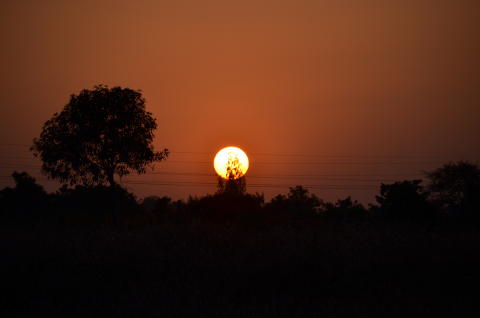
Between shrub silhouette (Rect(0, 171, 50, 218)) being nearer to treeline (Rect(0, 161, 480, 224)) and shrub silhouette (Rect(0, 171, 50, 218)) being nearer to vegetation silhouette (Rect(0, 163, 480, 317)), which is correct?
treeline (Rect(0, 161, 480, 224))

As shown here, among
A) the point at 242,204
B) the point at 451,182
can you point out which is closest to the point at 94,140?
the point at 242,204

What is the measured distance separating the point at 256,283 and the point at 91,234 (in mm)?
6176

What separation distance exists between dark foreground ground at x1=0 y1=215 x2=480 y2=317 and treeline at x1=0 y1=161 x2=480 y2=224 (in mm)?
12945

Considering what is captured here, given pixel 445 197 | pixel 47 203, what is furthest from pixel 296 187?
pixel 47 203

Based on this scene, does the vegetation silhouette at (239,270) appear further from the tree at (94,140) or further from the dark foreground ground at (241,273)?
the tree at (94,140)

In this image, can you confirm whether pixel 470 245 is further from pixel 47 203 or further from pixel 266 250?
pixel 47 203

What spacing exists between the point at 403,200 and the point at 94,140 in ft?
113

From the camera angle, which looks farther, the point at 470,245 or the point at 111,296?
the point at 470,245

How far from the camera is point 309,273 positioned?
41.4ft

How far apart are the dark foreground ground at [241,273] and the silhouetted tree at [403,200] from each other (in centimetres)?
3980

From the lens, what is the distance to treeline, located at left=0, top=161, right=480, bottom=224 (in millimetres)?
43812

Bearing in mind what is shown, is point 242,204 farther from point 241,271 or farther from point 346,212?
point 241,271

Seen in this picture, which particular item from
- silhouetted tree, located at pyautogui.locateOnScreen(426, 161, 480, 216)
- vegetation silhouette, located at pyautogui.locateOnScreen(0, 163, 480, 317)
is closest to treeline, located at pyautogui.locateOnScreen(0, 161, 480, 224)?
silhouetted tree, located at pyautogui.locateOnScreen(426, 161, 480, 216)

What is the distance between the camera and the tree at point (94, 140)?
43188mm
